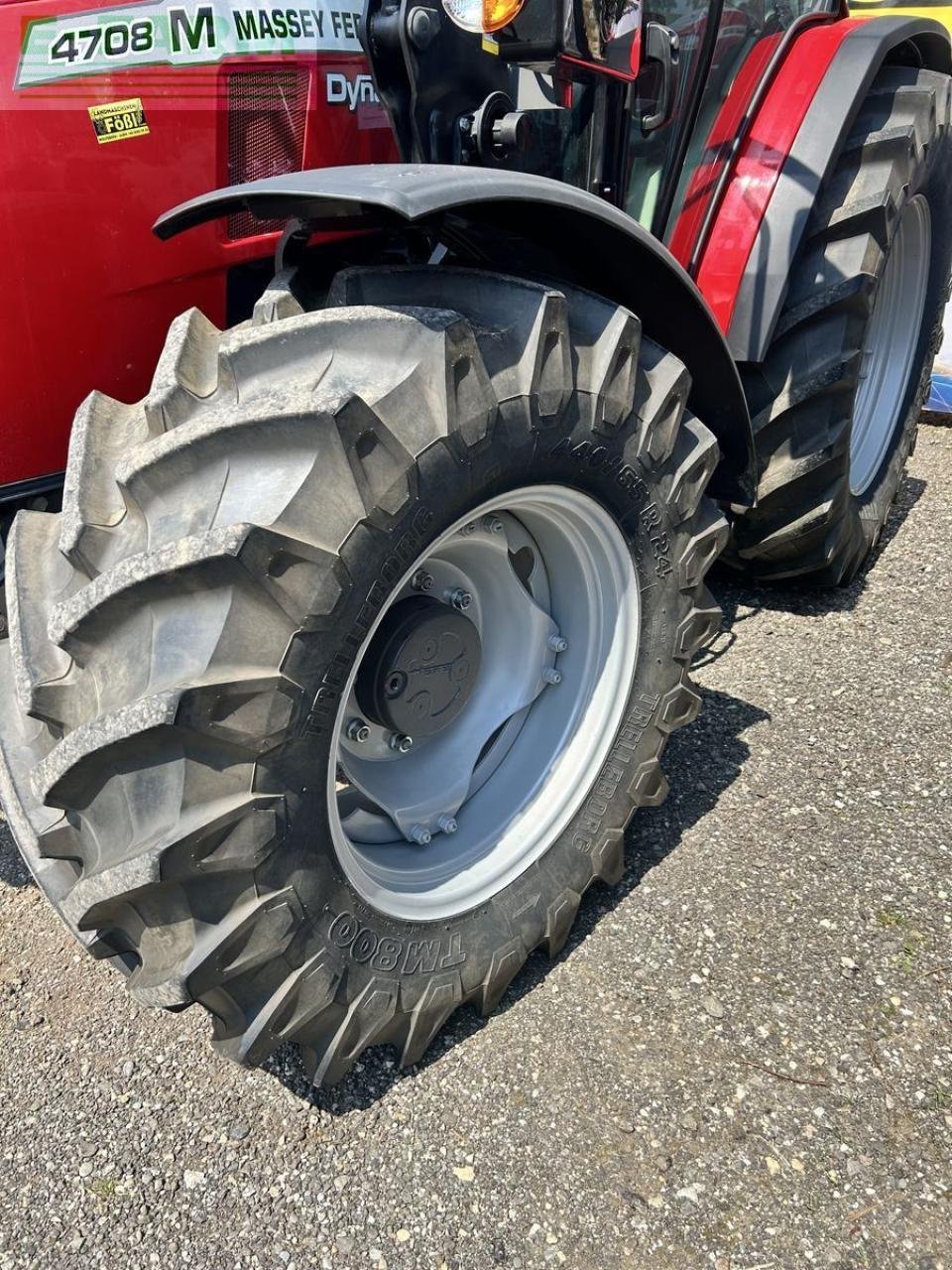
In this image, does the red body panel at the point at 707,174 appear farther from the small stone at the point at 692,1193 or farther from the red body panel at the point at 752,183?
the small stone at the point at 692,1193

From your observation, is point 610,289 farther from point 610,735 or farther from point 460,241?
point 610,735

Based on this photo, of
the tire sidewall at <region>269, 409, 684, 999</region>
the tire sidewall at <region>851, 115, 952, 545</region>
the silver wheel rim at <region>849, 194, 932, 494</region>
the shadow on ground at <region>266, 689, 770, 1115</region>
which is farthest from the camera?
the silver wheel rim at <region>849, 194, 932, 494</region>

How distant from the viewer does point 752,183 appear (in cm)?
258

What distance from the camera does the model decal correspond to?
1.61m

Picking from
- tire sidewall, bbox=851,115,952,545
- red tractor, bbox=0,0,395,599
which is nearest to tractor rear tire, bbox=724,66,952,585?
tire sidewall, bbox=851,115,952,545

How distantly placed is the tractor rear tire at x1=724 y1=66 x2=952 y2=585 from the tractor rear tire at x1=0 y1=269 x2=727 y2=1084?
113cm

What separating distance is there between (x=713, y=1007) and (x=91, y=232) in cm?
179

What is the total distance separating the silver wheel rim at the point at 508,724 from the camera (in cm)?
196

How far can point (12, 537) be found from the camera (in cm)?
161

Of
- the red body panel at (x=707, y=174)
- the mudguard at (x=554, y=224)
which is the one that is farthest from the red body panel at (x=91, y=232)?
the red body panel at (x=707, y=174)

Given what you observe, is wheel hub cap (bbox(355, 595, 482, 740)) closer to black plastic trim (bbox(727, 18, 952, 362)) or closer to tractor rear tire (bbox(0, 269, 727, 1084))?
tractor rear tire (bbox(0, 269, 727, 1084))

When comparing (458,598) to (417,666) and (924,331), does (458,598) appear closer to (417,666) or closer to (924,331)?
(417,666)

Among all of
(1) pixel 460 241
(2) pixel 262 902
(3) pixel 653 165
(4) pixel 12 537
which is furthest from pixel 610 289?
(2) pixel 262 902

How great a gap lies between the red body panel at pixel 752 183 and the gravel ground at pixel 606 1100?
1277mm
